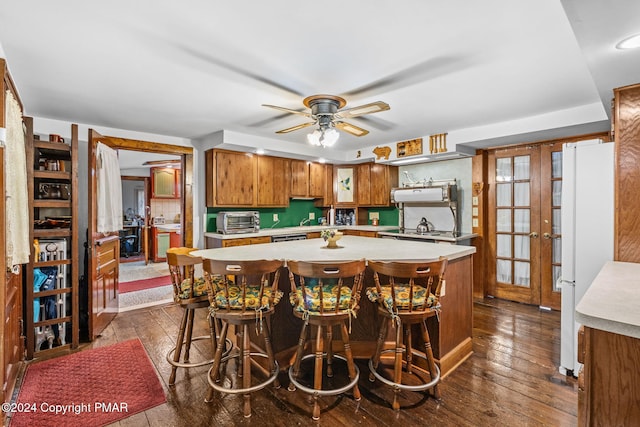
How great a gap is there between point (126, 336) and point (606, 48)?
14.2ft

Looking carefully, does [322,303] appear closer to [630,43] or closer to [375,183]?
[630,43]

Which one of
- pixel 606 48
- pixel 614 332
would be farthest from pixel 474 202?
pixel 614 332

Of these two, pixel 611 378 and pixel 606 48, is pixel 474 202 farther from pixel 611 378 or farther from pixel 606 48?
pixel 611 378

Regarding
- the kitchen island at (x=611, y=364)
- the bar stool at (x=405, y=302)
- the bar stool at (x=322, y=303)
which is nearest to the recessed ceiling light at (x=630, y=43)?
the kitchen island at (x=611, y=364)

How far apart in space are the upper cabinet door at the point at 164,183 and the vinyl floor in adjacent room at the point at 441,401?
5789mm

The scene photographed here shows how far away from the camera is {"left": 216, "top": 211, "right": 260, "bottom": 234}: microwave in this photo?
173 inches

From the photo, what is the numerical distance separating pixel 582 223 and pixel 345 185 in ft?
13.0

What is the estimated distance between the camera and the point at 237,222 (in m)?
4.50

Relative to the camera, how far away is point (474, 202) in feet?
15.2

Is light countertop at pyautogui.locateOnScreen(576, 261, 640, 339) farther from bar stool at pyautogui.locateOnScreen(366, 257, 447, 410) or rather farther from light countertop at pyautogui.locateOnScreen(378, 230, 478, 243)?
light countertop at pyautogui.locateOnScreen(378, 230, 478, 243)

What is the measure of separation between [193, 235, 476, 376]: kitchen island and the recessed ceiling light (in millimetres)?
1507

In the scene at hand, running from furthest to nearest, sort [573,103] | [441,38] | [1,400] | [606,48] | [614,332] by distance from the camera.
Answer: [573,103], [441,38], [1,400], [606,48], [614,332]

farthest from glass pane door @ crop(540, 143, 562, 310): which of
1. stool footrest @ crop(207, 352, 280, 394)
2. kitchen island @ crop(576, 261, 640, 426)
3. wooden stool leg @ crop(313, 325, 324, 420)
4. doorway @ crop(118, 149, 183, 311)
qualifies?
doorway @ crop(118, 149, 183, 311)

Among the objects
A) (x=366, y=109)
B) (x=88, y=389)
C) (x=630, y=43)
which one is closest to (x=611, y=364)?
(x=630, y=43)
